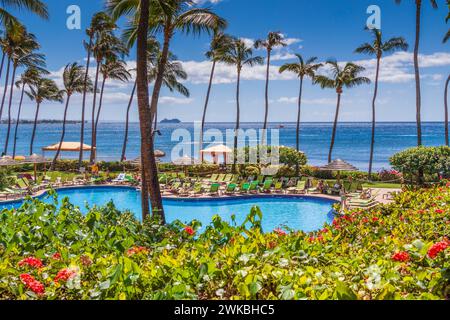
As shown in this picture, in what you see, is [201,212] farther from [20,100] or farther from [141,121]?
[20,100]

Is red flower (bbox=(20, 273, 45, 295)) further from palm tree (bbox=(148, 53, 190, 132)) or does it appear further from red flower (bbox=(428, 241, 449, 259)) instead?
palm tree (bbox=(148, 53, 190, 132))

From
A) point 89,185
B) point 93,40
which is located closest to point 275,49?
point 93,40

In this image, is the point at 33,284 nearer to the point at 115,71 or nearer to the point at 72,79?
the point at 72,79

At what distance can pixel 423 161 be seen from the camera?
17578 mm

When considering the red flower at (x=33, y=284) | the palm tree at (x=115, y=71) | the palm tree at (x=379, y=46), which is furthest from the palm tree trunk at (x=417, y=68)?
the palm tree at (x=115, y=71)

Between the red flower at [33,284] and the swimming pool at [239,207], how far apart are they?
13469mm

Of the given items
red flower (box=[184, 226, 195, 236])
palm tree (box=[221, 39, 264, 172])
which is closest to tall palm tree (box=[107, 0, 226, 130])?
red flower (box=[184, 226, 195, 236])

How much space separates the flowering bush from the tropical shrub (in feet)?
44.6

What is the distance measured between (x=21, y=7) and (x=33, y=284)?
47.4 ft

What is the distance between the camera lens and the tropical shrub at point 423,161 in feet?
57.8

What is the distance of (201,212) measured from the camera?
19188 mm

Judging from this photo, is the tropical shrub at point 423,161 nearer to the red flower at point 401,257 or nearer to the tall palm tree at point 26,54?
the red flower at point 401,257

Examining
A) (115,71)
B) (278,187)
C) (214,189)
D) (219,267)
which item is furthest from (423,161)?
(115,71)

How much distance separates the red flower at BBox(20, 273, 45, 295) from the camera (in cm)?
317
